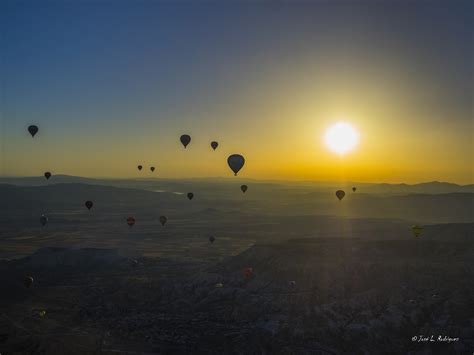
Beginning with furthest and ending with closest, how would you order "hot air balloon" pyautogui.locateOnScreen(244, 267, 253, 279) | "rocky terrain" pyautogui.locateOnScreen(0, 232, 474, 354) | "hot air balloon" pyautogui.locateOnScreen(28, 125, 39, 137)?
1. "hot air balloon" pyautogui.locateOnScreen(28, 125, 39, 137)
2. "hot air balloon" pyautogui.locateOnScreen(244, 267, 253, 279)
3. "rocky terrain" pyautogui.locateOnScreen(0, 232, 474, 354)

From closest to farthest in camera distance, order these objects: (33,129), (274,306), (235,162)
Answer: (274,306), (235,162), (33,129)

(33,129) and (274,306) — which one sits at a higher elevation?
(33,129)

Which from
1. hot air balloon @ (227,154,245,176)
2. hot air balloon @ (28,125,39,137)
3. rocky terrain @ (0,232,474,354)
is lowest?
rocky terrain @ (0,232,474,354)

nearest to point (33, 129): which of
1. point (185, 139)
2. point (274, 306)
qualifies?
point (185, 139)

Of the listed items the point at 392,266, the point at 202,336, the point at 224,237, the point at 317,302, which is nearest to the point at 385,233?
the point at 224,237

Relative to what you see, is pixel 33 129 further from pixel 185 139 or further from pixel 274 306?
pixel 274 306

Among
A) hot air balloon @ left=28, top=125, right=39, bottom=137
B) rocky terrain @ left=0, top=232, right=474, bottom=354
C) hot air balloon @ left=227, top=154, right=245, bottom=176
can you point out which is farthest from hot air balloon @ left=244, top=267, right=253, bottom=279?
hot air balloon @ left=28, top=125, right=39, bottom=137

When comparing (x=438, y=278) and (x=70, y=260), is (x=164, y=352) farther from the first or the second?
(x=70, y=260)

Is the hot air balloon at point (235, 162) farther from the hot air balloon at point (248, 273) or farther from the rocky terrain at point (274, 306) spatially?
the rocky terrain at point (274, 306)

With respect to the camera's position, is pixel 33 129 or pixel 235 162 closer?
pixel 235 162

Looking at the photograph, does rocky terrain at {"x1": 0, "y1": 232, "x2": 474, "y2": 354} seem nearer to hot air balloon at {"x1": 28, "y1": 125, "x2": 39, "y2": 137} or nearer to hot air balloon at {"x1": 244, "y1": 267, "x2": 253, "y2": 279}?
hot air balloon at {"x1": 244, "y1": 267, "x2": 253, "y2": 279}
